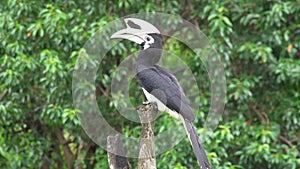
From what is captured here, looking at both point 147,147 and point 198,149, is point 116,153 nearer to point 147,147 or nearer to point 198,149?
point 147,147

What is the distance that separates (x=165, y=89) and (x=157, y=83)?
0.07 metres

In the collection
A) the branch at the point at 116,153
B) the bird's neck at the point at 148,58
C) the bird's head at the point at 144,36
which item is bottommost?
the branch at the point at 116,153

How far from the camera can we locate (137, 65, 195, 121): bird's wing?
382 cm

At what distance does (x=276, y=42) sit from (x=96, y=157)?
2042mm

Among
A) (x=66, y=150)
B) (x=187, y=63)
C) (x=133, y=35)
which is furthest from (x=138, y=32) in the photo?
(x=66, y=150)

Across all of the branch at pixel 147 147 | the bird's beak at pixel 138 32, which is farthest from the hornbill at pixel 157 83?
the branch at pixel 147 147

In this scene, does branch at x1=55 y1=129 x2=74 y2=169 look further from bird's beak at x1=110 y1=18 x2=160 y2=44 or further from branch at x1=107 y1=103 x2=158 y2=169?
branch at x1=107 y1=103 x2=158 y2=169

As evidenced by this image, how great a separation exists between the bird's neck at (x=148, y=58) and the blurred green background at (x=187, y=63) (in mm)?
1073

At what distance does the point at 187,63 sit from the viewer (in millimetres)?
5551

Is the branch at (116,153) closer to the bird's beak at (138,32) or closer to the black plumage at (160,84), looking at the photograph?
the black plumage at (160,84)

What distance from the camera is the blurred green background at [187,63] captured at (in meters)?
5.13

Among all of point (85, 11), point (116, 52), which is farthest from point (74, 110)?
point (85, 11)

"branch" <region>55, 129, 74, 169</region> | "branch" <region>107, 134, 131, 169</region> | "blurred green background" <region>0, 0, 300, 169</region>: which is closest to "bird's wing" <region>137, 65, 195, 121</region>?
"branch" <region>107, 134, 131, 169</region>

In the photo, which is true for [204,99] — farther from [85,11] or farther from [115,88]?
[85,11]
